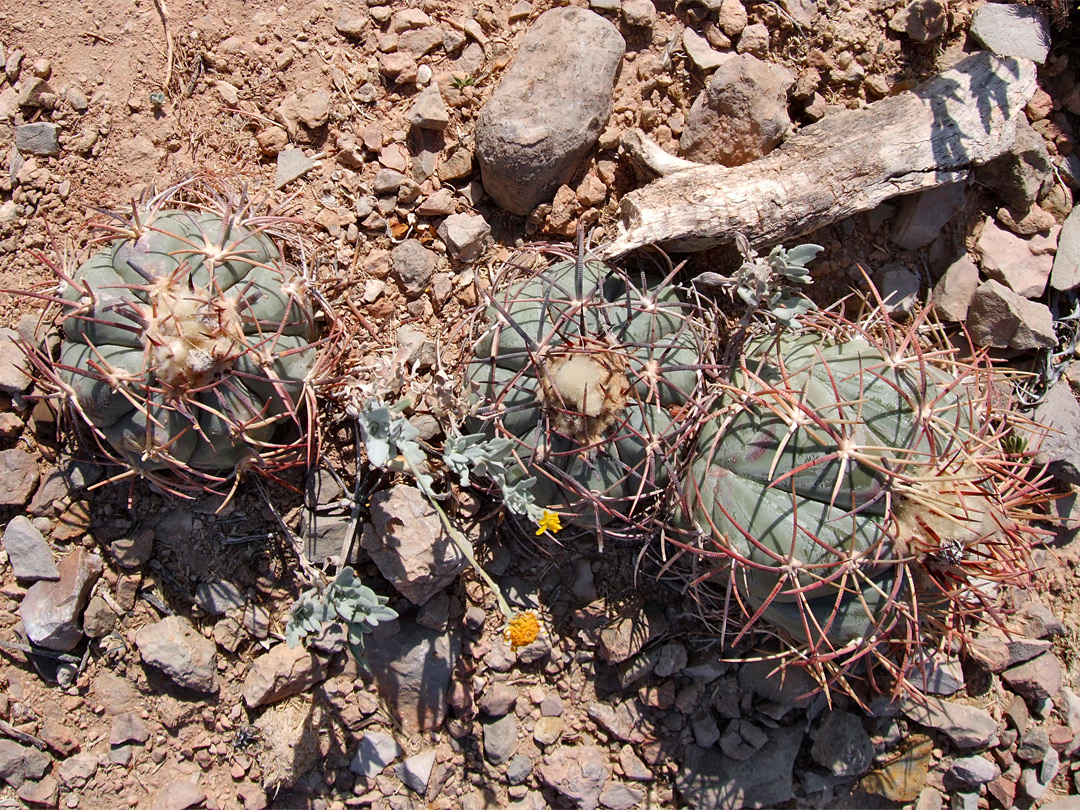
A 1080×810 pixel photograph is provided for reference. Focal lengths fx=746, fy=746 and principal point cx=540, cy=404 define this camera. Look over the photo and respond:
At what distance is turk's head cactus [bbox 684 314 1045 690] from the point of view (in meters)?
2.21

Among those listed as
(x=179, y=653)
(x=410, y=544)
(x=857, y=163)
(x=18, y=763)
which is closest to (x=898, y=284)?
(x=857, y=163)

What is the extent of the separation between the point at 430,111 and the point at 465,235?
577mm

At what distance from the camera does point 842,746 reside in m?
3.22

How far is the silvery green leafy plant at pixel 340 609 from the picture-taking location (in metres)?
2.61

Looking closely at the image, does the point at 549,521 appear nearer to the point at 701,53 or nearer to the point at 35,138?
the point at 701,53

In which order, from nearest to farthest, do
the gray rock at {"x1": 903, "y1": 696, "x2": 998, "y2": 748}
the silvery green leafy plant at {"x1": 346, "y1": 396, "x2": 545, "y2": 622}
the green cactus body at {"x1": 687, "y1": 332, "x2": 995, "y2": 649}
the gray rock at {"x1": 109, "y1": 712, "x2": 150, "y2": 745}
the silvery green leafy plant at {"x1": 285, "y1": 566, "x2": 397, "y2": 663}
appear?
the green cactus body at {"x1": 687, "y1": 332, "x2": 995, "y2": 649}
the silvery green leafy plant at {"x1": 346, "y1": 396, "x2": 545, "y2": 622}
the silvery green leafy plant at {"x1": 285, "y1": 566, "x2": 397, "y2": 663}
the gray rock at {"x1": 109, "y1": 712, "x2": 150, "y2": 745}
the gray rock at {"x1": 903, "y1": 696, "x2": 998, "y2": 748}

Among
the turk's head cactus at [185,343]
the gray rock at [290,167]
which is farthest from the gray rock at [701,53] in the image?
the turk's head cactus at [185,343]

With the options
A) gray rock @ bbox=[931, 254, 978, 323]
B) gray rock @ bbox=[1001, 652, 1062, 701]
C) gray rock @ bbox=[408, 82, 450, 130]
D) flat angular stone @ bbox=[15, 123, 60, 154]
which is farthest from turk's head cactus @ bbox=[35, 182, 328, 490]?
gray rock @ bbox=[1001, 652, 1062, 701]

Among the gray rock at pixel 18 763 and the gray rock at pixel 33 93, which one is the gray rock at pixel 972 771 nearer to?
the gray rock at pixel 18 763

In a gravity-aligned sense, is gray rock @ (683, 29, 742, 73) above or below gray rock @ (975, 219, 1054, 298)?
above

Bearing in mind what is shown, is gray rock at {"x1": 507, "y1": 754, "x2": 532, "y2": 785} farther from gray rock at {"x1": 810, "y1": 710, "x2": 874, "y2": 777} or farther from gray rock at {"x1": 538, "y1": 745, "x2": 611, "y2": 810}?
gray rock at {"x1": 810, "y1": 710, "x2": 874, "y2": 777}

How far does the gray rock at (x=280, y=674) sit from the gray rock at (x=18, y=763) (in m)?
0.79

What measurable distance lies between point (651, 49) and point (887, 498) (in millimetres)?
2354

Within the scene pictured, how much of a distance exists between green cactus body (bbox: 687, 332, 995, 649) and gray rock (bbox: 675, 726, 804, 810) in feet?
3.31
